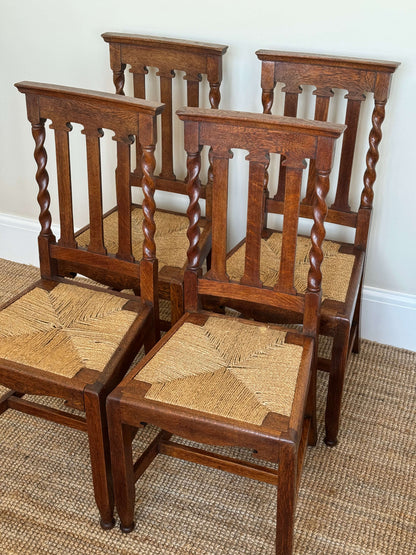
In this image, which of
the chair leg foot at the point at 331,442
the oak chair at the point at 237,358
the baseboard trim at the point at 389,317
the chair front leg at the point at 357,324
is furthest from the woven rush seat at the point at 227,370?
the baseboard trim at the point at 389,317

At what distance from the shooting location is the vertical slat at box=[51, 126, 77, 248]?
5.76 feet

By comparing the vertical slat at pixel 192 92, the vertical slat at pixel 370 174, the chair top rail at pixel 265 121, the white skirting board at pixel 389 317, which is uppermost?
the chair top rail at pixel 265 121

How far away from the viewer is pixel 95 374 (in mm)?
1576

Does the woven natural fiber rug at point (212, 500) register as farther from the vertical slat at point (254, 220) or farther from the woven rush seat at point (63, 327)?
the vertical slat at point (254, 220)

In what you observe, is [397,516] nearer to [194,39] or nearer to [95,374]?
[95,374]

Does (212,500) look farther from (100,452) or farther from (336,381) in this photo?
(336,381)

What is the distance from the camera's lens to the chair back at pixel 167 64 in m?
2.14

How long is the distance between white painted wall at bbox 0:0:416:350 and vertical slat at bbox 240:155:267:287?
767 millimetres

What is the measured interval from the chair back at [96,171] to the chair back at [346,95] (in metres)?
0.60

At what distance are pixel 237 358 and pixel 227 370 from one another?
6 cm

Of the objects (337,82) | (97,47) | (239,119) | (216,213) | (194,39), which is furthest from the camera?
(97,47)

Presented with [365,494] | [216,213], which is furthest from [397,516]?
[216,213]

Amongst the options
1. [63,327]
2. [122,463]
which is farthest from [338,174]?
[122,463]

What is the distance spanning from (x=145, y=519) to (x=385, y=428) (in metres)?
0.83
